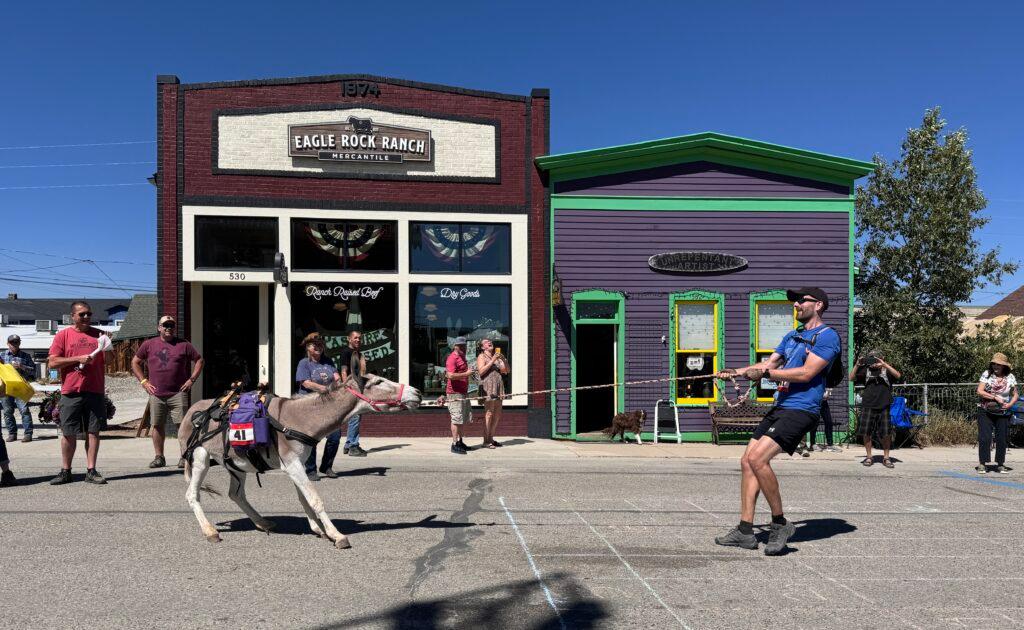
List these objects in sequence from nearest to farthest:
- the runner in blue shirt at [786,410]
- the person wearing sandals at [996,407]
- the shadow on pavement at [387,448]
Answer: the runner in blue shirt at [786,410]
the person wearing sandals at [996,407]
the shadow on pavement at [387,448]

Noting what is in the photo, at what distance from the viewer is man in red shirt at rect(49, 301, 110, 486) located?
891 cm

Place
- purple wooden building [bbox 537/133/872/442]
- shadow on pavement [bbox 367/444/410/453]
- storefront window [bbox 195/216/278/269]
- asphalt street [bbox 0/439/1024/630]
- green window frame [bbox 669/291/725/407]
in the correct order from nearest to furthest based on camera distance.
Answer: asphalt street [bbox 0/439/1024/630] < shadow on pavement [bbox 367/444/410/453] < storefront window [bbox 195/216/278/269] < purple wooden building [bbox 537/133/872/442] < green window frame [bbox 669/291/725/407]

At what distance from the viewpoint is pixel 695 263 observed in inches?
605

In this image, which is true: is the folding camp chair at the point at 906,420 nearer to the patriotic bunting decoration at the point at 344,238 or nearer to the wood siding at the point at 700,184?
the wood siding at the point at 700,184

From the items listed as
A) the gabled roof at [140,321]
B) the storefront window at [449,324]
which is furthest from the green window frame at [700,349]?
the gabled roof at [140,321]

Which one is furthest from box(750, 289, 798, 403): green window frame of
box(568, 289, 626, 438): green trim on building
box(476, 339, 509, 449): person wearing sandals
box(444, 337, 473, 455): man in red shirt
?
box(444, 337, 473, 455): man in red shirt

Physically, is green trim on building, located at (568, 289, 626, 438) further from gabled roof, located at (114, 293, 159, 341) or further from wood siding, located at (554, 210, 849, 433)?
gabled roof, located at (114, 293, 159, 341)

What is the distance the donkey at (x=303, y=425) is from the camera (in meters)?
6.33

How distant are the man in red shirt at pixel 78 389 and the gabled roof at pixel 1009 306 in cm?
4616

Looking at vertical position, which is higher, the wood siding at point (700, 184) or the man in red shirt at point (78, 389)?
the wood siding at point (700, 184)

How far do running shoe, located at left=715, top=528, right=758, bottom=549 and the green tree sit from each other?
513 inches

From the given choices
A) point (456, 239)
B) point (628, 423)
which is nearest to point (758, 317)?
point (628, 423)

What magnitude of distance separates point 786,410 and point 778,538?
99 centimetres

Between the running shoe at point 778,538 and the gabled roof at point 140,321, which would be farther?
the gabled roof at point 140,321
